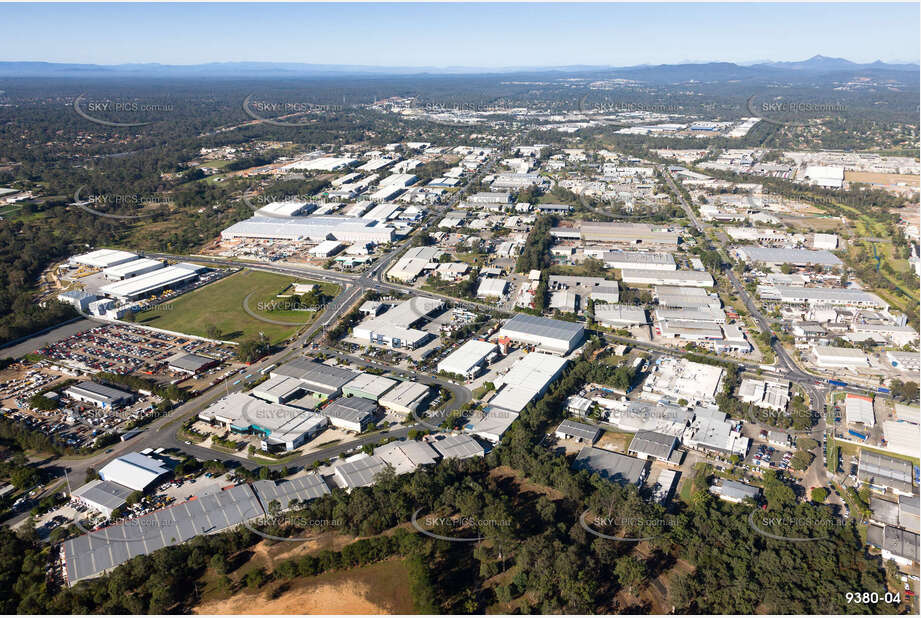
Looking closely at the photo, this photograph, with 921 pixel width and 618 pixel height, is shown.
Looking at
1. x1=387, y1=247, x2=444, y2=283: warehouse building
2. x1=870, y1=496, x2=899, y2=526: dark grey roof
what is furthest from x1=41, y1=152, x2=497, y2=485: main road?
x1=870, y1=496, x2=899, y2=526: dark grey roof

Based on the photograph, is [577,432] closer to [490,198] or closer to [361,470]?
[361,470]

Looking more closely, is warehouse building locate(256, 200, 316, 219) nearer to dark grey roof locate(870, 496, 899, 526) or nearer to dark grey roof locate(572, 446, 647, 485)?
dark grey roof locate(572, 446, 647, 485)

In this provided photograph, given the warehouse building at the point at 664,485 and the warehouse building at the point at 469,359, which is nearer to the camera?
the warehouse building at the point at 664,485

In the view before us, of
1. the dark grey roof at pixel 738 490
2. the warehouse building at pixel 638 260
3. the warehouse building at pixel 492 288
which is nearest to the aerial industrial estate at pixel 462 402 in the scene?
the dark grey roof at pixel 738 490

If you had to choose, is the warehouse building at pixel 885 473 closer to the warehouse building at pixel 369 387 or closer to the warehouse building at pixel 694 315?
the warehouse building at pixel 694 315

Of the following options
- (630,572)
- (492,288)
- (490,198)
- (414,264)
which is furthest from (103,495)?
A: (490,198)

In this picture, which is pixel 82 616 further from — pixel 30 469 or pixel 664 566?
pixel 664 566
